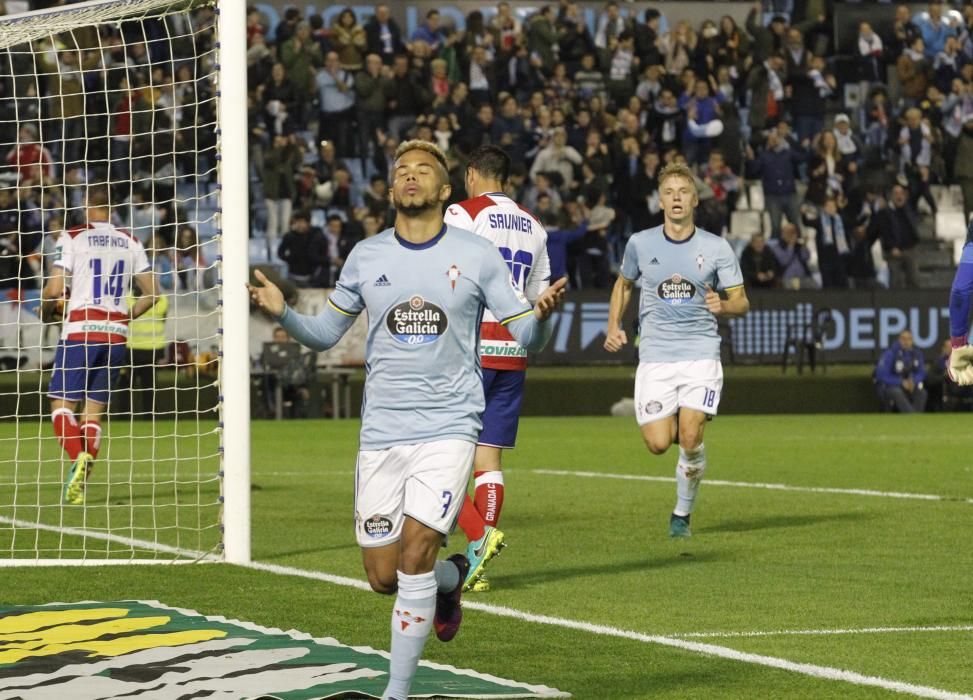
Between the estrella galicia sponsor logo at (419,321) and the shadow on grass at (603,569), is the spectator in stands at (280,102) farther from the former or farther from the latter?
the estrella galicia sponsor logo at (419,321)

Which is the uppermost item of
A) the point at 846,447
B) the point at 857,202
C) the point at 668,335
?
the point at 857,202

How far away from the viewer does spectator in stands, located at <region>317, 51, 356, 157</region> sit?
30125 millimetres

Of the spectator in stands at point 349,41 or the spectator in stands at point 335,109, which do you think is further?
the spectator in stands at point 349,41

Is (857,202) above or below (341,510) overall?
above

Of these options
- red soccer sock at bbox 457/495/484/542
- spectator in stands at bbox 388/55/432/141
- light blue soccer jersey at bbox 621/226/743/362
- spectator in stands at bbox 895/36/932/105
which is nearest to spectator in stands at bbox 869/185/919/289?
spectator in stands at bbox 895/36/932/105

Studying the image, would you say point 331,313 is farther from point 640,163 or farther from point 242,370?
point 640,163

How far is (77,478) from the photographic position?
13.7 metres

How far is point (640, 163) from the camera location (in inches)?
1197

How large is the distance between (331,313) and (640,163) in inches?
959

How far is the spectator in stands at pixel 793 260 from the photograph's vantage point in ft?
97.8

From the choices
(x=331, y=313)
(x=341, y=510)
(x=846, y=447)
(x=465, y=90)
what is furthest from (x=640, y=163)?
(x=331, y=313)

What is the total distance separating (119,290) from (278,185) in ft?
48.3

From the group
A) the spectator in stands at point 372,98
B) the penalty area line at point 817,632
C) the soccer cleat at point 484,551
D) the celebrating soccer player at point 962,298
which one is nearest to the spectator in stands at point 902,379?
the spectator in stands at point 372,98

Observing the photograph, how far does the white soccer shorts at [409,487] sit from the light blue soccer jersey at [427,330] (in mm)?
42
